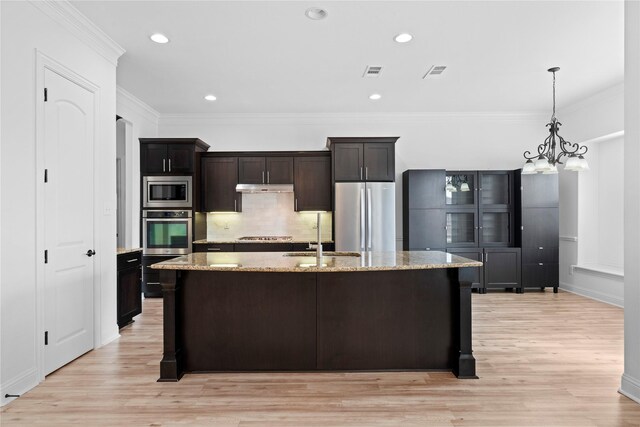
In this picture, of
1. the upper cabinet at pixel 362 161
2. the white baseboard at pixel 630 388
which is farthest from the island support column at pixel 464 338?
the upper cabinet at pixel 362 161

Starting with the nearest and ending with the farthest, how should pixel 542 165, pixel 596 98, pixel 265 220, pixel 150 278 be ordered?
pixel 542 165
pixel 596 98
pixel 150 278
pixel 265 220

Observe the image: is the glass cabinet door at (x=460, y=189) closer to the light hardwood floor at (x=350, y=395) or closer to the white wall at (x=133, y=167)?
the light hardwood floor at (x=350, y=395)

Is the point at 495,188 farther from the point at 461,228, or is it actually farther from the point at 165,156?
the point at 165,156

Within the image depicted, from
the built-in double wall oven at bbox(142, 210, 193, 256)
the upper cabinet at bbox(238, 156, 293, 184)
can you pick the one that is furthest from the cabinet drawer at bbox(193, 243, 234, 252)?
the upper cabinet at bbox(238, 156, 293, 184)

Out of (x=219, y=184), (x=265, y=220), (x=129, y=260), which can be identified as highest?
(x=219, y=184)

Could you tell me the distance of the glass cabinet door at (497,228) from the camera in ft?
20.9

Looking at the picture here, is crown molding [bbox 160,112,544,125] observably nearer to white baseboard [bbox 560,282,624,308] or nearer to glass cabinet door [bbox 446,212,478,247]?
glass cabinet door [bbox 446,212,478,247]

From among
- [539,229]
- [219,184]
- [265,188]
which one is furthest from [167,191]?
[539,229]

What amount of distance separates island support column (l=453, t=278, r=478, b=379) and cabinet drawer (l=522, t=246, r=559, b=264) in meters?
3.83

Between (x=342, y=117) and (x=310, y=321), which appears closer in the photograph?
(x=310, y=321)

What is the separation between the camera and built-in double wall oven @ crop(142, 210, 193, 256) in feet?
19.3

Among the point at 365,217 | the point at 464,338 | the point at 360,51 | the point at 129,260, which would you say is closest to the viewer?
the point at 464,338

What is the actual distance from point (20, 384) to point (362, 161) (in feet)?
15.5

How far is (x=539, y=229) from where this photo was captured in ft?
20.3
